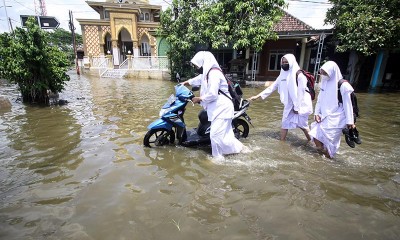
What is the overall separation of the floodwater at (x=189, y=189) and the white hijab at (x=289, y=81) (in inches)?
39.1

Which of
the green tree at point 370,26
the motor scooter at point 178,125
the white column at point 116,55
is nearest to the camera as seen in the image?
the motor scooter at point 178,125

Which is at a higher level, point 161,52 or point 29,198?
point 161,52

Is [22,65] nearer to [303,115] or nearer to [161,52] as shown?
[303,115]

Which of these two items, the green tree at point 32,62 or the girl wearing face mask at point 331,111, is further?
the green tree at point 32,62

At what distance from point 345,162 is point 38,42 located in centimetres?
884

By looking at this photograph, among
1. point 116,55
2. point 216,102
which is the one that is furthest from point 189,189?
point 116,55

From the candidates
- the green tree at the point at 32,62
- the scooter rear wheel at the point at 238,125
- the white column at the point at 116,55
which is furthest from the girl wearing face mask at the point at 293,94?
the white column at the point at 116,55

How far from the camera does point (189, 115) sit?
7.27 m

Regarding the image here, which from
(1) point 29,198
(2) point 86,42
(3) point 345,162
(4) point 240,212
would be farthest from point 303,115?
(2) point 86,42

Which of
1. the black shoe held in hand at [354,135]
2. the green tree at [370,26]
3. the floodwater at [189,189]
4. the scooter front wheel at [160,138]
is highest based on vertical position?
the green tree at [370,26]

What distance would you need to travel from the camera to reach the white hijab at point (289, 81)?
4.37 metres

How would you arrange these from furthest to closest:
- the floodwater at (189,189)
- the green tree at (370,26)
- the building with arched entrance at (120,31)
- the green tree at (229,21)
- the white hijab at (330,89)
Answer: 1. the building with arched entrance at (120,31)
2. the green tree at (229,21)
3. the green tree at (370,26)
4. the white hijab at (330,89)
5. the floodwater at (189,189)

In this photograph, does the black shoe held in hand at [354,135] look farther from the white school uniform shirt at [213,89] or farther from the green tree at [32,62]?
the green tree at [32,62]

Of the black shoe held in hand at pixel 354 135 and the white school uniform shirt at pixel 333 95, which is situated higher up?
the white school uniform shirt at pixel 333 95
